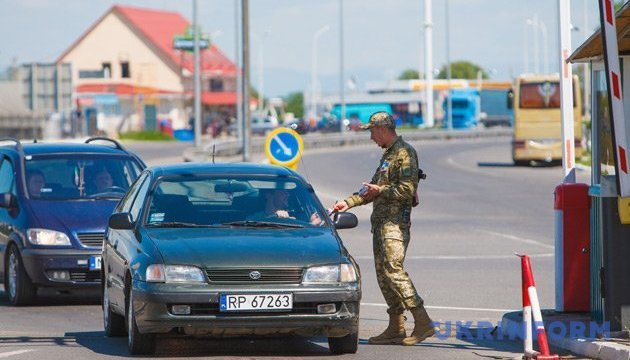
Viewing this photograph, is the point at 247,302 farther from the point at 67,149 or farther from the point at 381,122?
the point at 67,149

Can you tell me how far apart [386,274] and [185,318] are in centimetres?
178

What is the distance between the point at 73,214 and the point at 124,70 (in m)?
119

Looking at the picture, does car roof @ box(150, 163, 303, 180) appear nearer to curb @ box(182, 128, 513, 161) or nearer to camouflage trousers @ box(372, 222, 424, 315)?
camouflage trousers @ box(372, 222, 424, 315)

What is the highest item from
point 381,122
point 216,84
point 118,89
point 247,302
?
point 216,84

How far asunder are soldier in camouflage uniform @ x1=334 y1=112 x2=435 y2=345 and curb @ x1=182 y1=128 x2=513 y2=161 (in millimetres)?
34772

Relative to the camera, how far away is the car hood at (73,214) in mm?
14531

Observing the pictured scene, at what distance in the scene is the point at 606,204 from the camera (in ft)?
34.8

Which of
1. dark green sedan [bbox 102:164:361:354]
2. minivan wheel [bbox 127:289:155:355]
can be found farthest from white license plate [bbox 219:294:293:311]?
minivan wheel [bbox 127:289:155:355]

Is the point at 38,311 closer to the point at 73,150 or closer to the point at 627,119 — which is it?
the point at 73,150

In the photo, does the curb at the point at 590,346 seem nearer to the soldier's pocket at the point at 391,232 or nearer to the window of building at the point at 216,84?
the soldier's pocket at the point at 391,232

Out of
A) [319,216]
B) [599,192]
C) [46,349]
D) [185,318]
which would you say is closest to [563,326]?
[599,192]

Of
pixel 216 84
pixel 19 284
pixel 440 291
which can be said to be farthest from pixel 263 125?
pixel 19 284

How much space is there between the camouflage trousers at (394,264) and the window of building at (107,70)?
120972 millimetres

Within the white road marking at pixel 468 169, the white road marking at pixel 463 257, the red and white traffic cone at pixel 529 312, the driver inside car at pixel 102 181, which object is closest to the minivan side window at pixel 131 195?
the driver inside car at pixel 102 181
